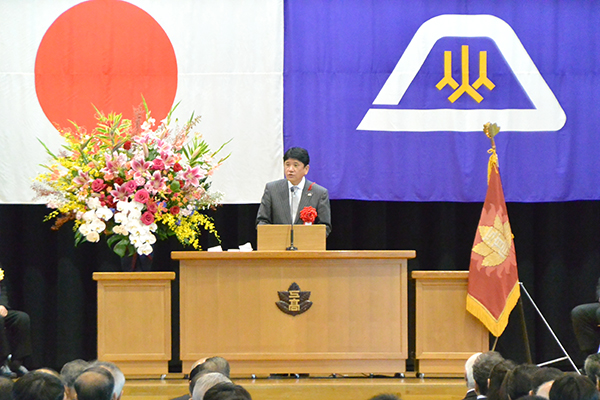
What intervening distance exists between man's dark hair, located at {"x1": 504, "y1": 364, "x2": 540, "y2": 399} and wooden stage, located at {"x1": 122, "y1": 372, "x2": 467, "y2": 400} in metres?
1.64

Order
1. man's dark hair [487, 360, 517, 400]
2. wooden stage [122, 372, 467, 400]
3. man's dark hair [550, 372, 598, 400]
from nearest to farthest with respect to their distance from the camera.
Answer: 1. man's dark hair [550, 372, 598, 400]
2. man's dark hair [487, 360, 517, 400]
3. wooden stage [122, 372, 467, 400]

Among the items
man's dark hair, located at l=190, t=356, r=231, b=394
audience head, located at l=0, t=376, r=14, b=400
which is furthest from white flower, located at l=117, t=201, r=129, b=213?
audience head, located at l=0, t=376, r=14, b=400

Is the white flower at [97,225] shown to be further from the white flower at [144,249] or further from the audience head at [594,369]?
the audience head at [594,369]

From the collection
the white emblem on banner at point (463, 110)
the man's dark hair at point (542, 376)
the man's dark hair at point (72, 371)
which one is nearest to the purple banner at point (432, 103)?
the white emblem on banner at point (463, 110)

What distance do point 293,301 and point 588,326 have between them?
2.31 metres

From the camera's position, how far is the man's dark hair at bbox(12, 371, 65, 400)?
223 centimetres

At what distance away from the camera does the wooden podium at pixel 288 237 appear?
4340 millimetres

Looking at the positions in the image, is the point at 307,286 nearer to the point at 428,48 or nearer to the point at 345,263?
the point at 345,263

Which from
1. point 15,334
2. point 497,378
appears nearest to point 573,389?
point 497,378

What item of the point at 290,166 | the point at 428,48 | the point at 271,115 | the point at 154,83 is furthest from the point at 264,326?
the point at 428,48

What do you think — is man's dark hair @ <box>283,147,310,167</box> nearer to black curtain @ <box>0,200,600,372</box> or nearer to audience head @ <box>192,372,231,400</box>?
black curtain @ <box>0,200,600,372</box>

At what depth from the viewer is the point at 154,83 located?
5660mm

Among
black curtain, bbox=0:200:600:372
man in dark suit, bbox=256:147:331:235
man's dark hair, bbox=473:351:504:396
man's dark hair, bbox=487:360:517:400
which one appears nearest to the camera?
man's dark hair, bbox=487:360:517:400

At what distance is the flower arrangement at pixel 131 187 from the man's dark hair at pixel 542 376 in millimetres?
2510
